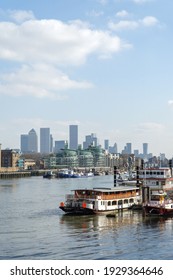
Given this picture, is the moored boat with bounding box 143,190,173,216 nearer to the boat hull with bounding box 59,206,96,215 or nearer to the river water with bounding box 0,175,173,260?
the river water with bounding box 0,175,173,260

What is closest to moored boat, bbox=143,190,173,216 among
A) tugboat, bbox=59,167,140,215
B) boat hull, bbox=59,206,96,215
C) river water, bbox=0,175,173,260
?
river water, bbox=0,175,173,260

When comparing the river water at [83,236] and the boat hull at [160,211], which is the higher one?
the boat hull at [160,211]

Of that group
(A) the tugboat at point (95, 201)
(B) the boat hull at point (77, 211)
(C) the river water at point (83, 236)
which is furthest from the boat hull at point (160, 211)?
(B) the boat hull at point (77, 211)

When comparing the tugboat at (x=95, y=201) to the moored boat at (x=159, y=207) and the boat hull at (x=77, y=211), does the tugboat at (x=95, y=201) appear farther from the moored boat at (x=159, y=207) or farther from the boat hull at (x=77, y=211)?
the moored boat at (x=159, y=207)

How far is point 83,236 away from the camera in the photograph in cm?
4075

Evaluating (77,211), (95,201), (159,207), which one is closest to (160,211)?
(159,207)

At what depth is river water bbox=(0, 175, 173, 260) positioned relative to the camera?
33.7 meters

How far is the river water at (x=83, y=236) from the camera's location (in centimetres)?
3369

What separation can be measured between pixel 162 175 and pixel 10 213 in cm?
2187

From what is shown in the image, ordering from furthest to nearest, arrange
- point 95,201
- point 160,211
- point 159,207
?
point 95,201 < point 159,207 < point 160,211

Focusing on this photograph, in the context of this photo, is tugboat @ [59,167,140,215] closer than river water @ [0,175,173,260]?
No

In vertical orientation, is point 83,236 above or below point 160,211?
below

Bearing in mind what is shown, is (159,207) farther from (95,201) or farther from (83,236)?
(83,236)

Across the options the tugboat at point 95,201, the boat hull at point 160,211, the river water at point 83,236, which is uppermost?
the tugboat at point 95,201
